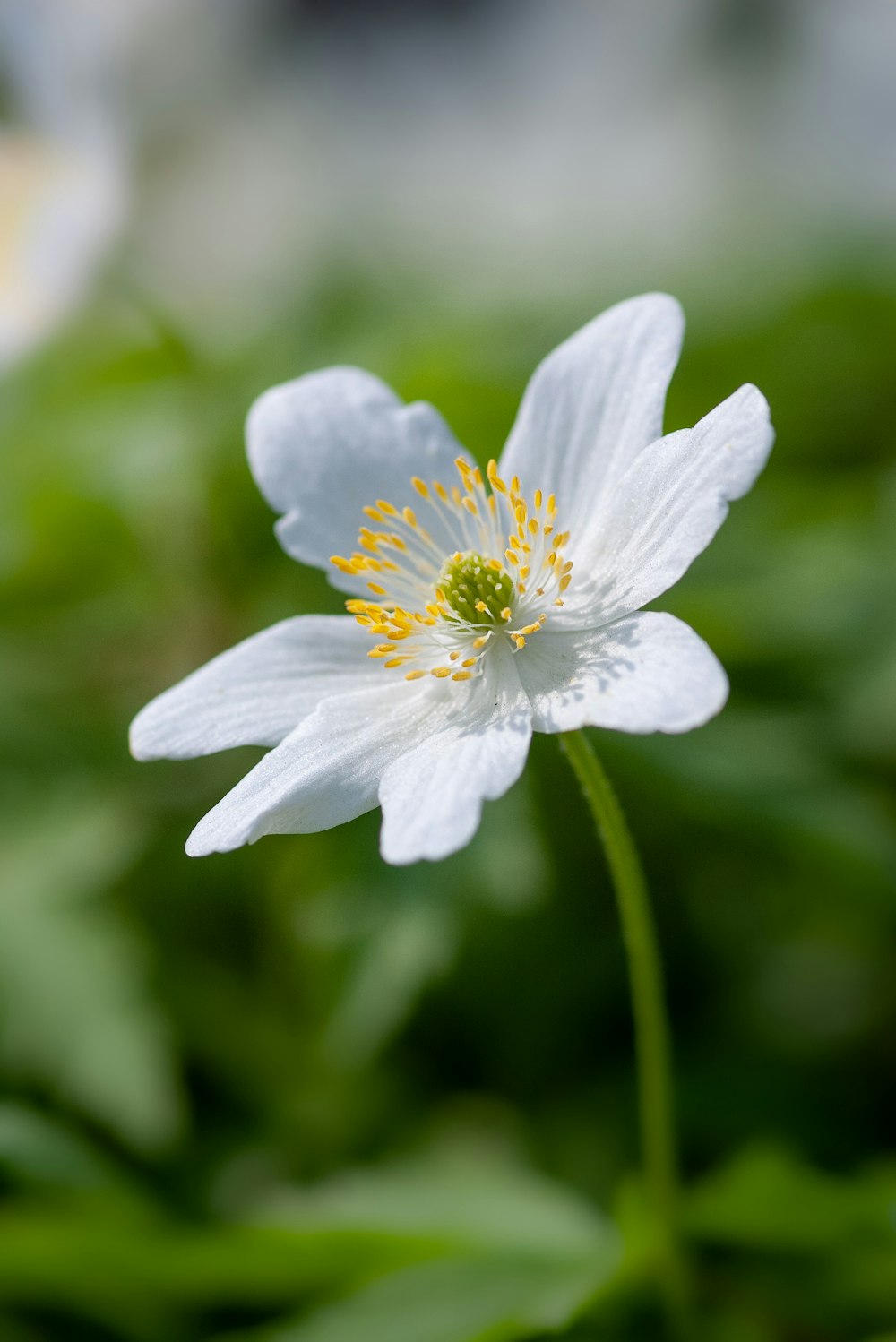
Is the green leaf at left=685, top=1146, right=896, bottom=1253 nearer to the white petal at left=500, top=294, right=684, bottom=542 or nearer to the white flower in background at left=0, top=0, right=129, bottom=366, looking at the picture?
the white petal at left=500, top=294, right=684, bottom=542

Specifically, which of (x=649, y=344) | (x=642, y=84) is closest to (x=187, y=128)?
(x=642, y=84)

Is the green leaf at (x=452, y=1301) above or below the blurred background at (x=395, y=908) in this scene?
below

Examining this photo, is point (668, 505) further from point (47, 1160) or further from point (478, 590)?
point (47, 1160)

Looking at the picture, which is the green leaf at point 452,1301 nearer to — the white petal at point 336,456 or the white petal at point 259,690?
the white petal at point 259,690

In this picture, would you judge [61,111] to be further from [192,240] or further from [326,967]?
[192,240]

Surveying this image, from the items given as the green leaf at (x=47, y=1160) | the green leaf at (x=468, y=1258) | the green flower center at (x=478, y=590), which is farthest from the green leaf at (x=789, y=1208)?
the green leaf at (x=47, y=1160)

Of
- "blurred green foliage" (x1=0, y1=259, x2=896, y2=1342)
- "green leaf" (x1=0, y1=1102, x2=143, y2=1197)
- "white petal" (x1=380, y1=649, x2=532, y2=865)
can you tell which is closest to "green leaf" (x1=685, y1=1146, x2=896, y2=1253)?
"blurred green foliage" (x1=0, y1=259, x2=896, y2=1342)

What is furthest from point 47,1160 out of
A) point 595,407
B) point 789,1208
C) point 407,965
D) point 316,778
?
point 595,407
